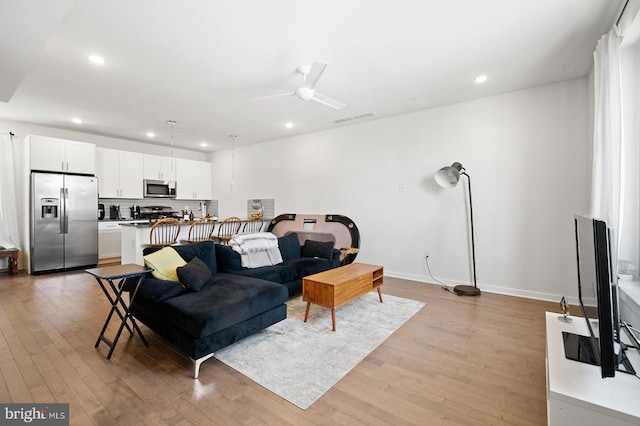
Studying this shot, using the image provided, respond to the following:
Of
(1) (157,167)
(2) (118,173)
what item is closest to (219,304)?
(2) (118,173)

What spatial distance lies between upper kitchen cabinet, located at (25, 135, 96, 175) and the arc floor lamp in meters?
6.55

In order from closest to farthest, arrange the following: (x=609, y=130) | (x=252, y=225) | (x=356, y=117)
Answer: (x=609, y=130) < (x=356, y=117) < (x=252, y=225)

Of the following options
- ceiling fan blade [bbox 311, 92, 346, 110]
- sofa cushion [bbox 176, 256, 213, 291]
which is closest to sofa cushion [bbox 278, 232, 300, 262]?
sofa cushion [bbox 176, 256, 213, 291]

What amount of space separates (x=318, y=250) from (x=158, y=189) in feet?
16.0

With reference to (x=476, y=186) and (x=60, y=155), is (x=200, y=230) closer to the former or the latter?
(x=60, y=155)

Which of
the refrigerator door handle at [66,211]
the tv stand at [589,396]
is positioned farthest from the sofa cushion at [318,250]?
the refrigerator door handle at [66,211]

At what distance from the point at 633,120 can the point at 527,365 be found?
7.27 feet

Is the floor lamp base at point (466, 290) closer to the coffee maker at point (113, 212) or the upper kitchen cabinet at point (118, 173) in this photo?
the upper kitchen cabinet at point (118, 173)

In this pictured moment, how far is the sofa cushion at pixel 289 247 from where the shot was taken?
431cm

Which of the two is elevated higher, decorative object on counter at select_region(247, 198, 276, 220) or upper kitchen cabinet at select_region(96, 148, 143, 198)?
upper kitchen cabinet at select_region(96, 148, 143, 198)

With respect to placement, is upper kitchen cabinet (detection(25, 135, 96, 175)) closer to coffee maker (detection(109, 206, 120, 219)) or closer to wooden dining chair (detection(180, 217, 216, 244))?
coffee maker (detection(109, 206, 120, 219))

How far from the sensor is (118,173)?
6504 millimetres

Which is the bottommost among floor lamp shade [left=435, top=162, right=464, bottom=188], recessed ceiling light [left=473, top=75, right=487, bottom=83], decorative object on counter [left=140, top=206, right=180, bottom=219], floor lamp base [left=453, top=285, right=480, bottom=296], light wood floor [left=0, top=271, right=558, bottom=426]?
light wood floor [left=0, top=271, right=558, bottom=426]

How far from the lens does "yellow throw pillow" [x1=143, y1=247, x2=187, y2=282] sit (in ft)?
8.82
